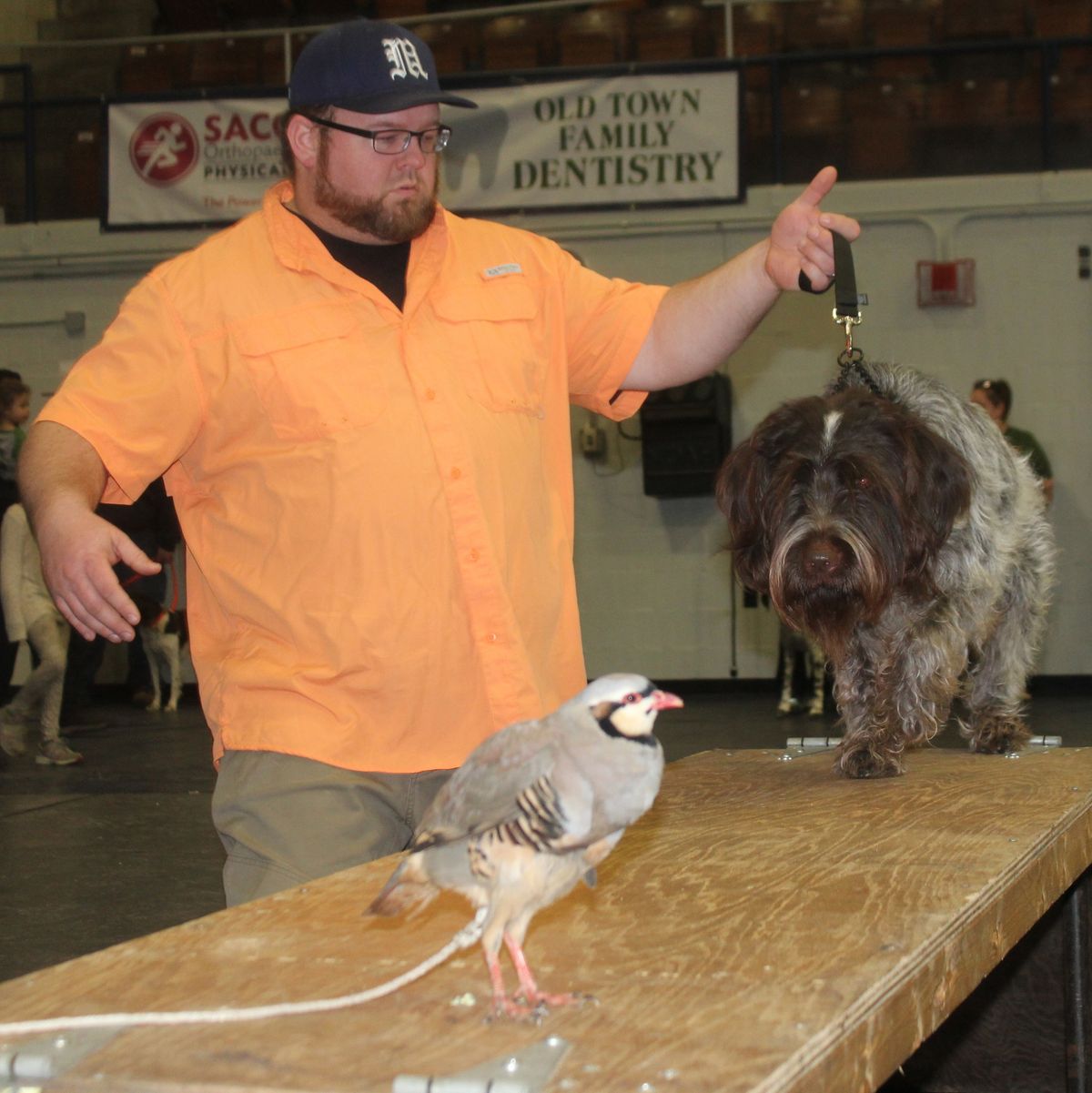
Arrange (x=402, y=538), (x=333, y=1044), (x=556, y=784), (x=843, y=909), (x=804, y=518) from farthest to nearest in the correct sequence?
(x=804, y=518) → (x=402, y=538) → (x=843, y=909) → (x=333, y=1044) → (x=556, y=784)

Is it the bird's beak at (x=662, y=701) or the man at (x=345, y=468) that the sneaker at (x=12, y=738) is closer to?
the man at (x=345, y=468)

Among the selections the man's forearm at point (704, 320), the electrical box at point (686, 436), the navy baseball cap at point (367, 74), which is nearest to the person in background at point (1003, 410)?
the electrical box at point (686, 436)

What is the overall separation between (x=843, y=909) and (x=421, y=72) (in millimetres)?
1635

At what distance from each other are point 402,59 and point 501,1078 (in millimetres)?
1944

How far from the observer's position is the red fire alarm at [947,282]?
11367 millimetres

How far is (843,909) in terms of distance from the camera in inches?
80.1

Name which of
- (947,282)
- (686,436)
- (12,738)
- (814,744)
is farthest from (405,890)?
(947,282)

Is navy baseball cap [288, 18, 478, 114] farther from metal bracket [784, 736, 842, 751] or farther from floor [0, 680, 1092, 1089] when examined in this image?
floor [0, 680, 1092, 1089]

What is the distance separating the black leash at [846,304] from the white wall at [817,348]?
7774 mm

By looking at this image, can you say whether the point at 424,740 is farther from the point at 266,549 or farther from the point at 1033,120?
the point at 1033,120

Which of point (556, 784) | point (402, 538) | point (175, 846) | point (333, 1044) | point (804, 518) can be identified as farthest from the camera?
point (175, 846)

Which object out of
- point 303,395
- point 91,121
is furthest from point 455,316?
point 91,121

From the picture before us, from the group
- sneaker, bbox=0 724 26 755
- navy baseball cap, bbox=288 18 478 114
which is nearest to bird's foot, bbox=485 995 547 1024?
navy baseball cap, bbox=288 18 478 114

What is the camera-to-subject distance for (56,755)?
922 cm
